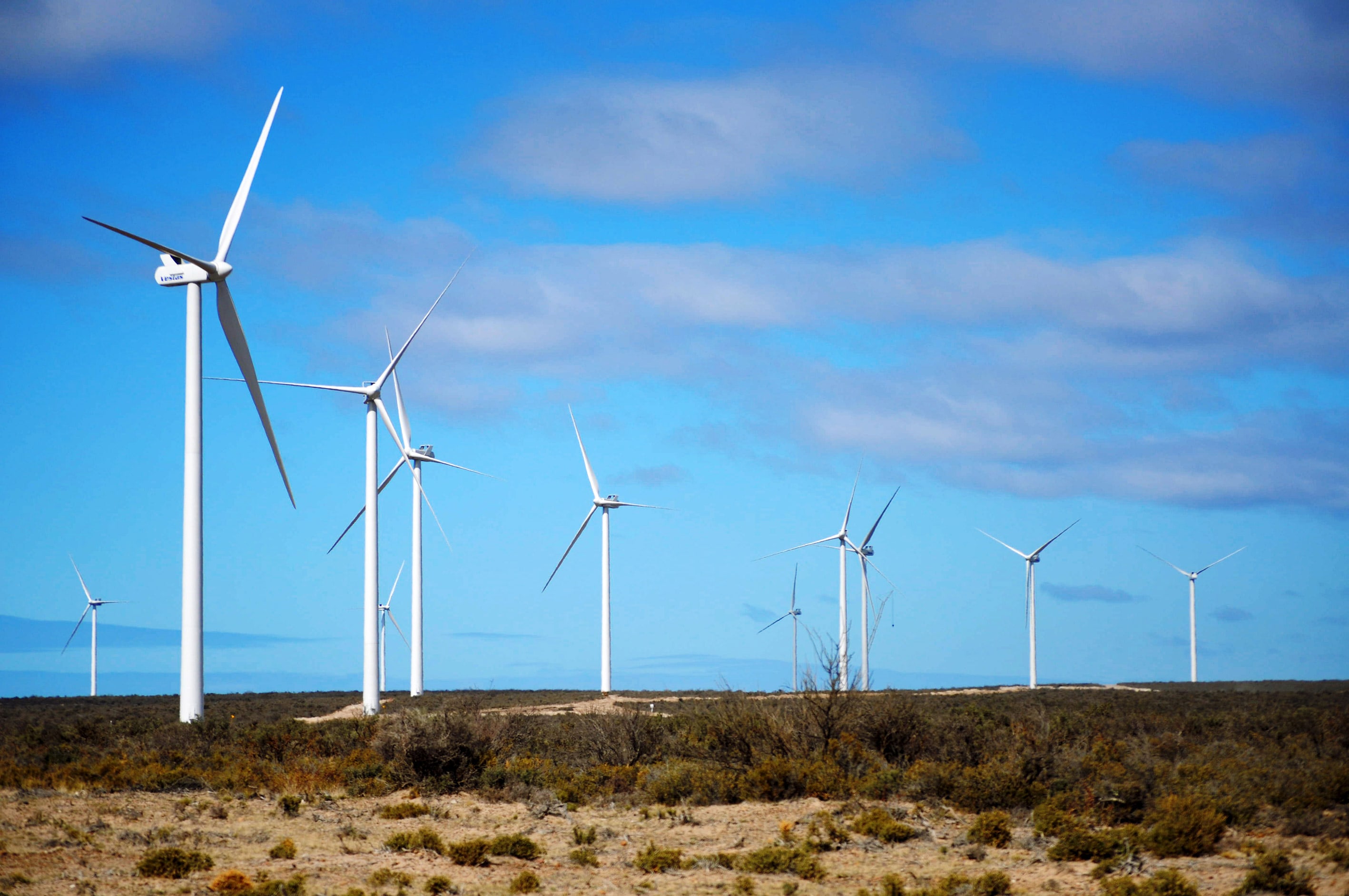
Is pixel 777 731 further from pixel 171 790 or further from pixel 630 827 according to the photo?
pixel 171 790

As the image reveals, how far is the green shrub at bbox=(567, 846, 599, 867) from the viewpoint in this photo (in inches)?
706

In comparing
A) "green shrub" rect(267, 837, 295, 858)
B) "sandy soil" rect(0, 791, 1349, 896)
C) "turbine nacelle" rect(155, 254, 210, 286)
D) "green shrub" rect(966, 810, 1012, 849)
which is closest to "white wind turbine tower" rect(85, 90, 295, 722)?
"turbine nacelle" rect(155, 254, 210, 286)

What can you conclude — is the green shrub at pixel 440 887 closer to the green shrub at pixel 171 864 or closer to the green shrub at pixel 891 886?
the green shrub at pixel 171 864

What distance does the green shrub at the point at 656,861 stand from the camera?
17.4 meters

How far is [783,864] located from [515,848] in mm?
4531

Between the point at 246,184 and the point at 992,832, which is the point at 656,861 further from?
the point at 246,184

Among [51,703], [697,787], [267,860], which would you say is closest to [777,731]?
[697,787]

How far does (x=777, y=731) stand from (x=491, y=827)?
7.23m

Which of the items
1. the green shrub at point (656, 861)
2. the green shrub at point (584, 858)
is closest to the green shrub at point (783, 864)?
the green shrub at point (656, 861)

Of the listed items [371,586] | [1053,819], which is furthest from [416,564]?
[1053,819]

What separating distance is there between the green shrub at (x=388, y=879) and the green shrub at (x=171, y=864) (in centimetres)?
269

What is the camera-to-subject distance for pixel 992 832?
61.8 ft

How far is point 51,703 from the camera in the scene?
2854 inches

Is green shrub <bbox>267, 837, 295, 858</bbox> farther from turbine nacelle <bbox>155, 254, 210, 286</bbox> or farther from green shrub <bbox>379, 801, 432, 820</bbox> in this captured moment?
turbine nacelle <bbox>155, 254, 210, 286</bbox>
